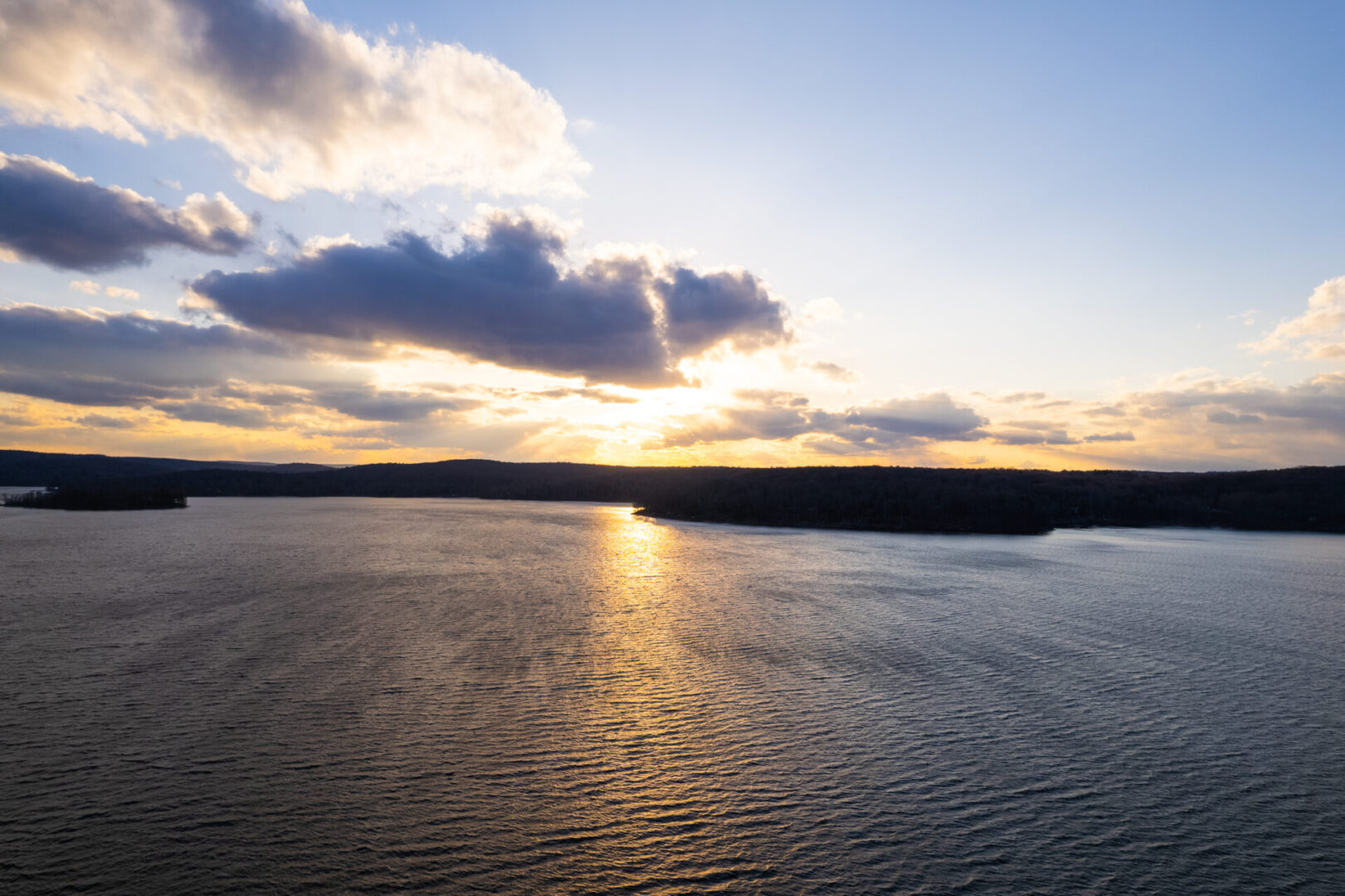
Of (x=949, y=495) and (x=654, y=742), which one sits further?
(x=949, y=495)

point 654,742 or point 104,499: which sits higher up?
point 104,499

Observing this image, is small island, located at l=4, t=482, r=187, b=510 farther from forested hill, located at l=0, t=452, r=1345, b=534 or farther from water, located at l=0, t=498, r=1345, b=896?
water, located at l=0, t=498, r=1345, b=896

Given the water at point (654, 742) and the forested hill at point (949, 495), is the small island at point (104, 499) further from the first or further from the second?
the water at point (654, 742)

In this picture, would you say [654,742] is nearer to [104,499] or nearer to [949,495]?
[949,495]

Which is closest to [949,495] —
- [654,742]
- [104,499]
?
[654,742]

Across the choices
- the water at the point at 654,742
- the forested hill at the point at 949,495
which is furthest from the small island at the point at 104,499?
the water at the point at 654,742

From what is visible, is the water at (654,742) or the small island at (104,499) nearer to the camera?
the water at (654,742)
